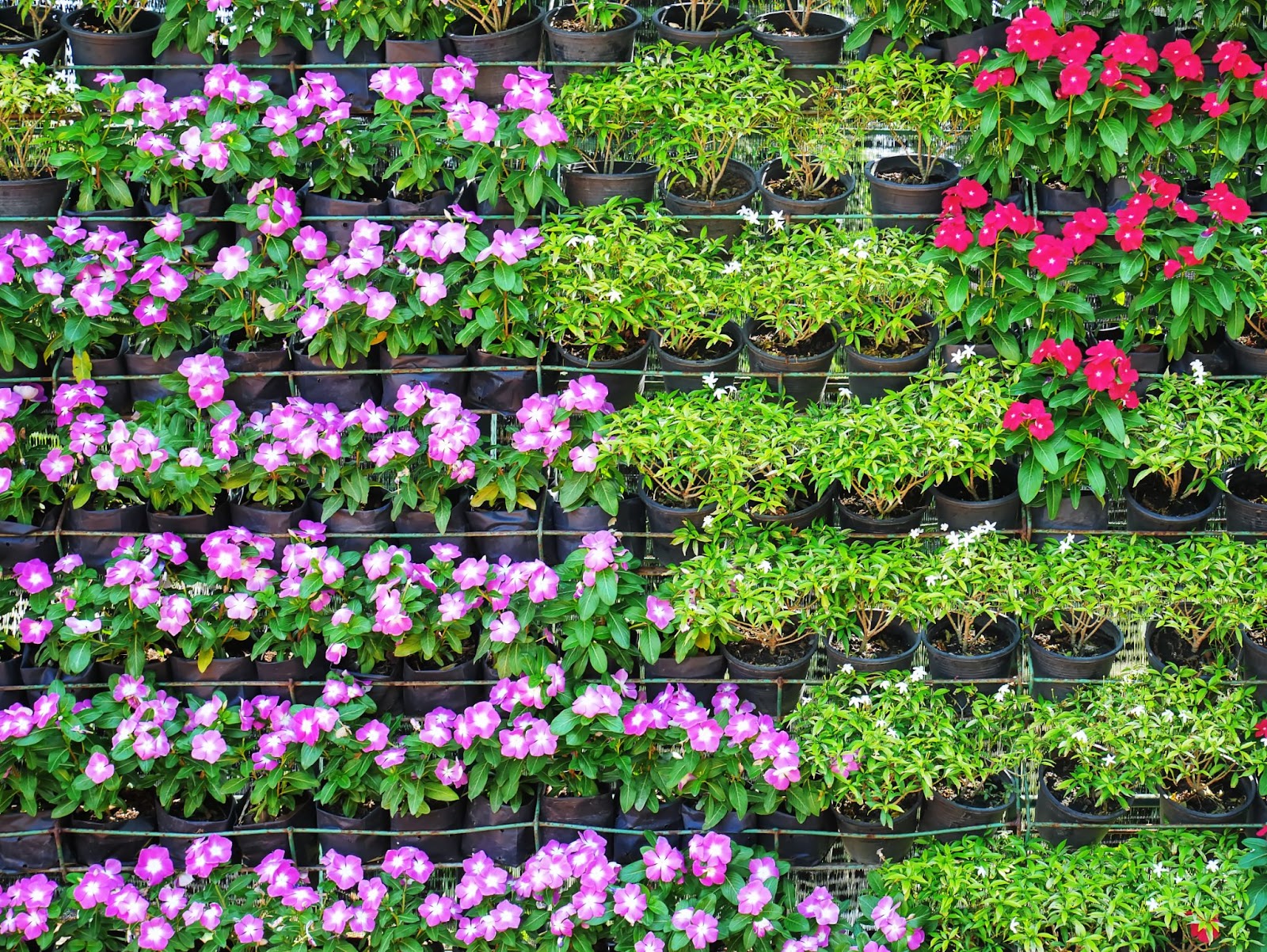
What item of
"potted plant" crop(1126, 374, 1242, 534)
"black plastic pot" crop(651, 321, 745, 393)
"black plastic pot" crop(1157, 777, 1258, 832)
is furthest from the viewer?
"black plastic pot" crop(651, 321, 745, 393)

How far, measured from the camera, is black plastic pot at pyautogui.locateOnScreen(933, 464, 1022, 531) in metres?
3.96

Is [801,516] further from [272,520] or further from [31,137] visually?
[31,137]

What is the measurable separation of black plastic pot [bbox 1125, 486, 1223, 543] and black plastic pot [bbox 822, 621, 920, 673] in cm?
72

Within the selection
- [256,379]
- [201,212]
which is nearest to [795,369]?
[256,379]

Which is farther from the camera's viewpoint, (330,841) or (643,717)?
(330,841)

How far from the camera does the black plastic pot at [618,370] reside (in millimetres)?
4004

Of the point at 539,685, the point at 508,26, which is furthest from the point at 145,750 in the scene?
the point at 508,26

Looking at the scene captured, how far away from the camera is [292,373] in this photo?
13.3ft

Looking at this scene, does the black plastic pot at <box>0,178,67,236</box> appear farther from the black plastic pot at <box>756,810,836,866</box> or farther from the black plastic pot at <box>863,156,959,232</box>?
the black plastic pot at <box>756,810,836,866</box>

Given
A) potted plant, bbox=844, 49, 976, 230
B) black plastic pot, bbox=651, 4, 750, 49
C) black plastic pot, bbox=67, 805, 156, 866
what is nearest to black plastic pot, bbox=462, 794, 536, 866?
black plastic pot, bbox=67, 805, 156, 866

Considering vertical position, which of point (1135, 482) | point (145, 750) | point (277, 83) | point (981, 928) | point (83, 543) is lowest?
point (981, 928)

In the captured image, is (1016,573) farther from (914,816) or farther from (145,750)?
(145,750)

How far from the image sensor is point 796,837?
4066 mm

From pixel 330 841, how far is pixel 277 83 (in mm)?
2323
